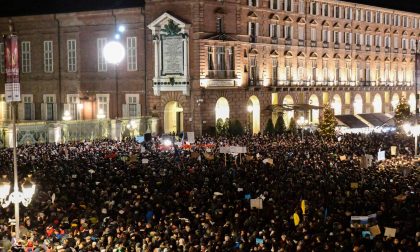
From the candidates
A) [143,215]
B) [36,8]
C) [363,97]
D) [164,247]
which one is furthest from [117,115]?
[164,247]

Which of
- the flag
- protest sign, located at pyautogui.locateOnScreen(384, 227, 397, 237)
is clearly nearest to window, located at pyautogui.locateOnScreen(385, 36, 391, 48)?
the flag

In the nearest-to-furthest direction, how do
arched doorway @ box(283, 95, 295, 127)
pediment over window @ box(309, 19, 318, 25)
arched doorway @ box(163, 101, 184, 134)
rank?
arched doorway @ box(163, 101, 184, 134), arched doorway @ box(283, 95, 295, 127), pediment over window @ box(309, 19, 318, 25)

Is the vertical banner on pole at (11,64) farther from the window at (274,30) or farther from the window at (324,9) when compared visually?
the window at (324,9)

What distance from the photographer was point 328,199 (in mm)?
30719

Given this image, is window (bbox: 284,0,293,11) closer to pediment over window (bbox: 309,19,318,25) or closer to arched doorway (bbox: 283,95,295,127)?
pediment over window (bbox: 309,19,318,25)

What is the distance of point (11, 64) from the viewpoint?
88.4 feet

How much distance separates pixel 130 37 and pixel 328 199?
136 ft

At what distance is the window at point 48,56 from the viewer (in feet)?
245

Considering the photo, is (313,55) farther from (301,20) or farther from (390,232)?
(390,232)

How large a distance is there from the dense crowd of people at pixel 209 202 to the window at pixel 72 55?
28203 millimetres

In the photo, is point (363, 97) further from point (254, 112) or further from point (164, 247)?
point (164, 247)

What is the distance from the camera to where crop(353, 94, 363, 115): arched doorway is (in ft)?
302

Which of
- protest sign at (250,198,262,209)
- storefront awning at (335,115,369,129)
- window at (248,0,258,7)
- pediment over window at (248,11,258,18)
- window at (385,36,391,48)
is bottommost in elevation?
protest sign at (250,198,262,209)

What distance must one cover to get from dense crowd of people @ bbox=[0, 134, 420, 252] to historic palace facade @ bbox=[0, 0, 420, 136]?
21199mm
